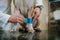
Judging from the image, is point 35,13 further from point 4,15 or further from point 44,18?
point 4,15

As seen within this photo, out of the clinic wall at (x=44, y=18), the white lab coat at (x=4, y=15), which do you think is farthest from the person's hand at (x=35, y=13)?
the white lab coat at (x=4, y=15)

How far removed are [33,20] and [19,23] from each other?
0.11 metres

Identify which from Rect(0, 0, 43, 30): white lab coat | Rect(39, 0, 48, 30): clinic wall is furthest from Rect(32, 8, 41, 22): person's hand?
Rect(0, 0, 43, 30): white lab coat

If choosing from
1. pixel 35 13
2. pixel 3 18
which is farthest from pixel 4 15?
pixel 35 13

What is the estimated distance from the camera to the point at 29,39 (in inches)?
30.7

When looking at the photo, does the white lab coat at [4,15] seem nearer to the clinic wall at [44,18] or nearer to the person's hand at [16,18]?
the person's hand at [16,18]

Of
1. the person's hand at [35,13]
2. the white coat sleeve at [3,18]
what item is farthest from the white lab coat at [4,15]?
the person's hand at [35,13]

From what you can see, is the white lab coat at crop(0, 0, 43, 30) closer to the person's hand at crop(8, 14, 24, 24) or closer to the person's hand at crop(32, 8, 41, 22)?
the person's hand at crop(8, 14, 24, 24)

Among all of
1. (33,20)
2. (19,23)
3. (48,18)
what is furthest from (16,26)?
(48,18)

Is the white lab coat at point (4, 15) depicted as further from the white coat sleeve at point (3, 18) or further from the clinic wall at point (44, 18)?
the clinic wall at point (44, 18)

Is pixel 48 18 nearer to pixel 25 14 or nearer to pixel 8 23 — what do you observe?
pixel 25 14

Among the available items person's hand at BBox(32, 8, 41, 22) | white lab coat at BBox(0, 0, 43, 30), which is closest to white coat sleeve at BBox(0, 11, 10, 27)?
white lab coat at BBox(0, 0, 43, 30)

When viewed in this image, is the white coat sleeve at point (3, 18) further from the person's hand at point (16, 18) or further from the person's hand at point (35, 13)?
the person's hand at point (35, 13)

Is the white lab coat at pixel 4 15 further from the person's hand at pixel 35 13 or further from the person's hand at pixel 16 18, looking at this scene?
the person's hand at pixel 35 13
